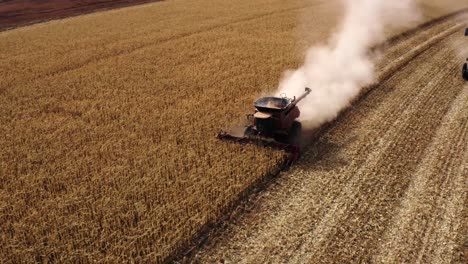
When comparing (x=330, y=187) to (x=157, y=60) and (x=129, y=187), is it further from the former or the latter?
(x=157, y=60)

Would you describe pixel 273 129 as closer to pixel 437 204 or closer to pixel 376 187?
pixel 376 187

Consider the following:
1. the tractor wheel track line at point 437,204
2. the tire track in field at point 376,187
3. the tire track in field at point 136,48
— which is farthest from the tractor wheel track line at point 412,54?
the tire track in field at point 136,48

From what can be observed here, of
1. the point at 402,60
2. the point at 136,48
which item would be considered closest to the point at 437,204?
the point at 402,60

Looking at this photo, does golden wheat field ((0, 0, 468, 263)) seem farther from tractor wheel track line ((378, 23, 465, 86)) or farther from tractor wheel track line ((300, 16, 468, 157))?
tractor wheel track line ((378, 23, 465, 86))

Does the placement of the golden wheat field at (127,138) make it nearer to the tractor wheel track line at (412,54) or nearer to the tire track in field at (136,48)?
the tire track in field at (136,48)

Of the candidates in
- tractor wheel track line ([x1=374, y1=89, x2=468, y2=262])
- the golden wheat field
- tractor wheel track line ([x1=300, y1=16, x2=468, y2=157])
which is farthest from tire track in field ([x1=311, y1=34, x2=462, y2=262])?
the golden wheat field

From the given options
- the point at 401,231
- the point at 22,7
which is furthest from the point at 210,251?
the point at 22,7
